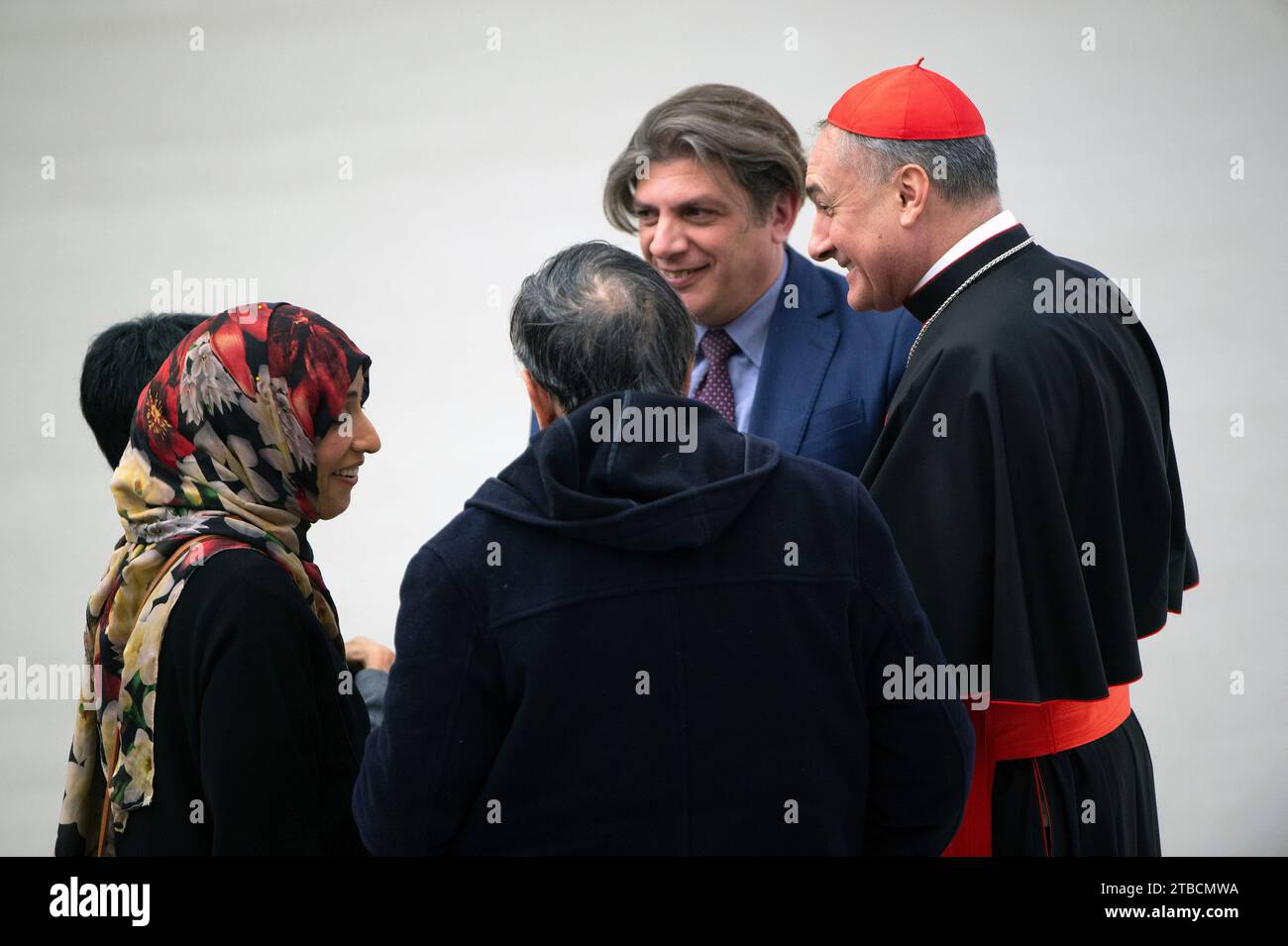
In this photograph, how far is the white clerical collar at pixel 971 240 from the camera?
2459 millimetres

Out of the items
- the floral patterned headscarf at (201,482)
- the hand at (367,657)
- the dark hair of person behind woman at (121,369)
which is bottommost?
the hand at (367,657)

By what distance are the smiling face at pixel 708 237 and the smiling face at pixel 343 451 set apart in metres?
0.94

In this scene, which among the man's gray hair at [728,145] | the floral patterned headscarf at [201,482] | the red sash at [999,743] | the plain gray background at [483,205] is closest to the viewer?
the floral patterned headscarf at [201,482]

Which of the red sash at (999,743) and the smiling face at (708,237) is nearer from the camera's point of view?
the red sash at (999,743)

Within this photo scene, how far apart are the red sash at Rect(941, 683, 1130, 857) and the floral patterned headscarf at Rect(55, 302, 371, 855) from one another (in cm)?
115

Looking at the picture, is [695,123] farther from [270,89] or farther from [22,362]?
[22,362]

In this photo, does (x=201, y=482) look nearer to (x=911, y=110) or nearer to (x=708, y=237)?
(x=708, y=237)

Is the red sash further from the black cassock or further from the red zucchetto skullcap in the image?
the red zucchetto skullcap

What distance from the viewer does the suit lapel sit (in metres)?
2.79

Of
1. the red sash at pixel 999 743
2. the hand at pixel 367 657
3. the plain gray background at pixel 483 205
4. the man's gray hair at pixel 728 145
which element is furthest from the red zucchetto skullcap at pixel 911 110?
the plain gray background at pixel 483 205

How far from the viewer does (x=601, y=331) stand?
173cm

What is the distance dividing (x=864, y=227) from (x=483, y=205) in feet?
8.49

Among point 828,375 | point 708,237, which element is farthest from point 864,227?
point 708,237

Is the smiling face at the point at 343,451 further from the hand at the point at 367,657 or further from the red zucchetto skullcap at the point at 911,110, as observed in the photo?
the red zucchetto skullcap at the point at 911,110
